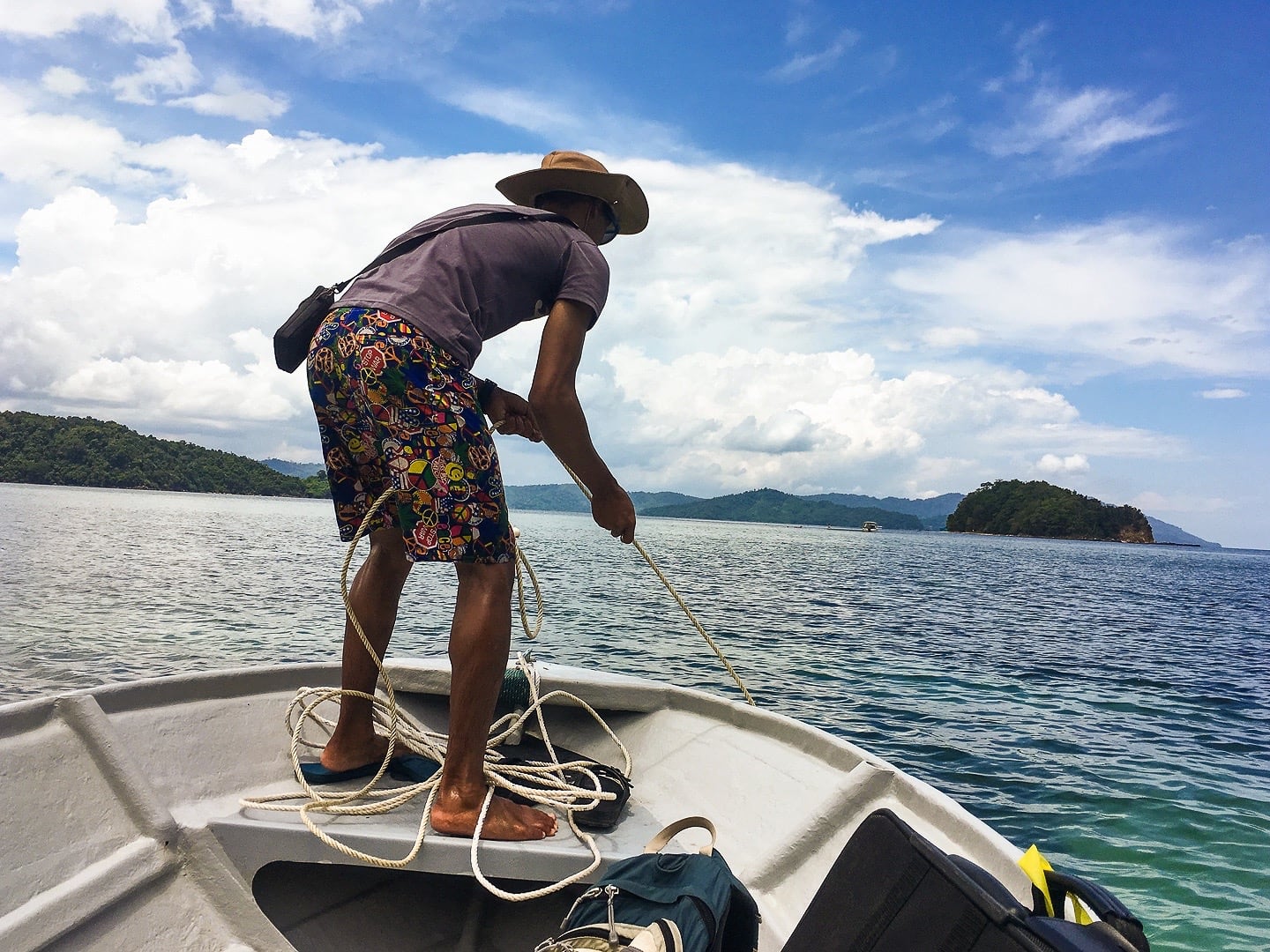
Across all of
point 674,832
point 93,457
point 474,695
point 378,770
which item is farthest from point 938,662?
point 93,457

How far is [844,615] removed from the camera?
1975 cm

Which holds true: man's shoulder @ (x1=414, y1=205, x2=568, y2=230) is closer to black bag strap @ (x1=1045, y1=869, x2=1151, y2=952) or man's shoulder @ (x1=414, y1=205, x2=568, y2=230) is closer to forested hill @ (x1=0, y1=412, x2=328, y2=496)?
black bag strap @ (x1=1045, y1=869, x2=1151, y2=952)

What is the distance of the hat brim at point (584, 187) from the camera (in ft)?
9.05

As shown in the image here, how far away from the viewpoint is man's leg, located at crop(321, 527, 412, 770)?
2.76 m

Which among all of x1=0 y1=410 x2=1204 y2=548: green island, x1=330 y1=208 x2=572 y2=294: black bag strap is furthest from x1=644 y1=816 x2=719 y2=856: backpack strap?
x1=0 y1=410 x2=1204 y2=548: green island

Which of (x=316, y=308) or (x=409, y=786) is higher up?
(x=316, y=308)

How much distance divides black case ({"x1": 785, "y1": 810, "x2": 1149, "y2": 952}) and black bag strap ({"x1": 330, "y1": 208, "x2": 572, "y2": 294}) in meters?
1.93

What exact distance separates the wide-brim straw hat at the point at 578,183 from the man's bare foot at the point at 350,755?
206 centimetres

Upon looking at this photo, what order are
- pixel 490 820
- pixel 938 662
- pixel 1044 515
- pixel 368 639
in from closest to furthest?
pixel 490 820 → pixel 368 639 → pixel 938 662 → pixel 1044 515

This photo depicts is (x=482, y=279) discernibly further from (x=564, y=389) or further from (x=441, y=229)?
(x=564, y=389)

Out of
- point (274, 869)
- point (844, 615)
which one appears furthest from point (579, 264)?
point (844, 615)

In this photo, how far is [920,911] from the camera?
142cm

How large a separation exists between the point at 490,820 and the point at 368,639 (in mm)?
759

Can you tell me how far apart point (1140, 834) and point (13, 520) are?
167 ft
